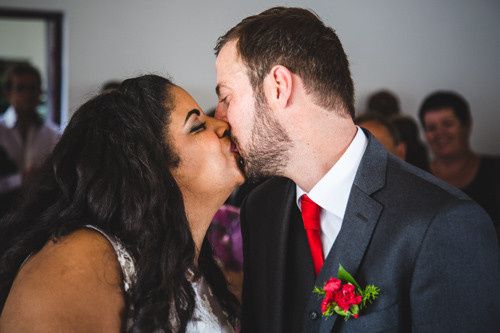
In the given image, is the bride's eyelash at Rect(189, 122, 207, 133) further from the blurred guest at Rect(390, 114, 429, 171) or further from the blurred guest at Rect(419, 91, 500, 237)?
the blurred guest at Rect(419, 91, 500, 237)

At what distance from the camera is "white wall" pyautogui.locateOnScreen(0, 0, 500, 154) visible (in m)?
5.20

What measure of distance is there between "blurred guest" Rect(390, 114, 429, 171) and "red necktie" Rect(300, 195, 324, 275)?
75.5 inches

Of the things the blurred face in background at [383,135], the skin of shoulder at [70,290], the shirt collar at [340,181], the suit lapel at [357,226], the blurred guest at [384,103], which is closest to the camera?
the skin of shoulder at [70,290]

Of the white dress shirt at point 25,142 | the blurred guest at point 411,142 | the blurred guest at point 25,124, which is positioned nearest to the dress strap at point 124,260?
the blurred guest at point 411,142

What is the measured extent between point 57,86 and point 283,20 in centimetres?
398

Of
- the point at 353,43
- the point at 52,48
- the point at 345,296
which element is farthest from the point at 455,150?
the point at 52,48

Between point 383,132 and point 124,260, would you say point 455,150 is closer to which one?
point 383,132

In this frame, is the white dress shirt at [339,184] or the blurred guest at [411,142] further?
the blurred guest at [411,142]

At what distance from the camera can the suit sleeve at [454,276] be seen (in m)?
1.46

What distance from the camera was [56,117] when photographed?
211 inches

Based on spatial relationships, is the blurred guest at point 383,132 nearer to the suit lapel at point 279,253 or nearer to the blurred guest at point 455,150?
the blurred guest at point 455,150

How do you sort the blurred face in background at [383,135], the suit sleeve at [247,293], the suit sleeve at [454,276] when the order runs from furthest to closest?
the blurred face in background at [383,135]
the suit sleeve at [247,293]
the suit sleeve at [454,276]

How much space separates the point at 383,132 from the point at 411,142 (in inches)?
38.6

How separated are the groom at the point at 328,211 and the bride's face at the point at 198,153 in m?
0.07
